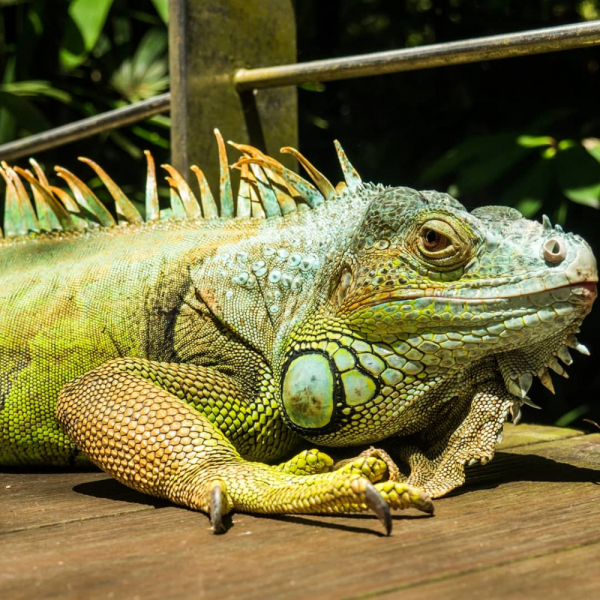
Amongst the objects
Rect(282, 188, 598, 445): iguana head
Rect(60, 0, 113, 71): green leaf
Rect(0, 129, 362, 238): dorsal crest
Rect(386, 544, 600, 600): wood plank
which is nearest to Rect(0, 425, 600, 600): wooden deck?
Rect(386, 544, 600, 600): wood plank

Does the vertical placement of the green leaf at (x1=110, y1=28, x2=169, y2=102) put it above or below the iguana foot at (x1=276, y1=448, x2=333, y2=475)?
above

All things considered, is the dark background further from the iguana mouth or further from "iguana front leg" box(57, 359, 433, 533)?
"iguana front leg" box(57, 359, 433, 533)

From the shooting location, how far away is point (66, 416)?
2.60m

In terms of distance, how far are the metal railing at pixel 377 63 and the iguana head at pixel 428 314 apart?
672 mm

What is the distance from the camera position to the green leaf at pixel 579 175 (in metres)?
4.38

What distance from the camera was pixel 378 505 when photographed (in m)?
1.93

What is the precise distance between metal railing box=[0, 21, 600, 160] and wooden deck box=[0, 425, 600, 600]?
4.62 feet

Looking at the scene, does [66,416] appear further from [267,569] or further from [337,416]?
[267,569]

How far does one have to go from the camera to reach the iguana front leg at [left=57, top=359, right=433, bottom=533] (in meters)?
2.07

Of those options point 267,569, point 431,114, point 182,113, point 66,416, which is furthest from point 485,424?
point 431,114

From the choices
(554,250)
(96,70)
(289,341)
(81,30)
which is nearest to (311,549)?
(289,341)

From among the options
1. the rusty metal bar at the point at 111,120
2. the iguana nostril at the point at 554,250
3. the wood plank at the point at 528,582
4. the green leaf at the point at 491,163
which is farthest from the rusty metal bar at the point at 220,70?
the wood plank at the point at 528,582

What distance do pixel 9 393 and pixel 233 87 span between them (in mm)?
1680

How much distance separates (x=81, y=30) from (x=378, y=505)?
14.7 feet
